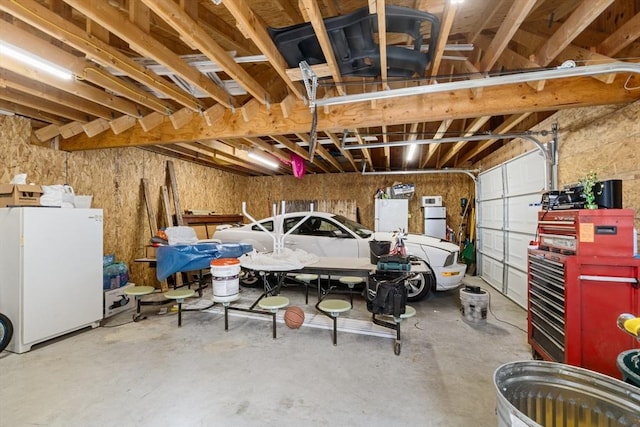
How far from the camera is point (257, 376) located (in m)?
2.53

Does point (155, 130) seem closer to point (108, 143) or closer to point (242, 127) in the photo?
point (108, 143)

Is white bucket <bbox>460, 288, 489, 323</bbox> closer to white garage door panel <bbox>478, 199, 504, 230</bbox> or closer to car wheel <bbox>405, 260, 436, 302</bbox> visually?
car wheel <bbox>405, 260, 436, 302</bbox>

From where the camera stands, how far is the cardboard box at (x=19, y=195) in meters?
3.06

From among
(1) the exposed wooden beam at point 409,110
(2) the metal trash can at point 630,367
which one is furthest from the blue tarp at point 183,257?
(2) the metal trash can at point 630,367

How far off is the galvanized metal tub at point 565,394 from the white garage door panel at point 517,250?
333 cm

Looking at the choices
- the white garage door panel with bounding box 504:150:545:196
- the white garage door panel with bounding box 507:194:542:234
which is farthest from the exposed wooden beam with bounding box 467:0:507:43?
the white garage door panel with bounding box 507:194:542:234

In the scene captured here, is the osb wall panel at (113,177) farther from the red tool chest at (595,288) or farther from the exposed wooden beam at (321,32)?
the red tool chest at (595,288)

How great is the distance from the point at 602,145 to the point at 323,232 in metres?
3.80

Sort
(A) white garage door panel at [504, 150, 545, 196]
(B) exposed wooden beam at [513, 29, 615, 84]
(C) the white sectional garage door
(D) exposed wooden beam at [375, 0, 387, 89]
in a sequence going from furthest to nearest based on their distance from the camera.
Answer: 1. (C) the white sectional garage door
2. (A) white garage door panel at [504, 150, 545, 196]
3. (B) exposed wooden beam at [513, 29, 615, 84]
4. (D) exposed wooden beam at [375, 0, 387, 89]

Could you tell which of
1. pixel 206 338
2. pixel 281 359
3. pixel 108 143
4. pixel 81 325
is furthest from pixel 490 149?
pixel 81 325

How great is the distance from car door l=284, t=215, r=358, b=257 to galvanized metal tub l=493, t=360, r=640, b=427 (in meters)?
3.55

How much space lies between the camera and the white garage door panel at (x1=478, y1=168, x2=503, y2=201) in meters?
5.29

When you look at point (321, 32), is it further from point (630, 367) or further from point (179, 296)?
point (179, 296)

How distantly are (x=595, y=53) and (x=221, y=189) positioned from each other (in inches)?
304
